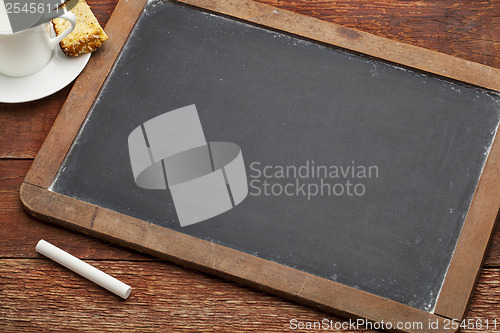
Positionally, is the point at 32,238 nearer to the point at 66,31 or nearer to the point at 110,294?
the point at 110,294

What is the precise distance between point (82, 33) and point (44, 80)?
10 cm

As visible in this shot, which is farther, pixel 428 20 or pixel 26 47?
pixel 428 20

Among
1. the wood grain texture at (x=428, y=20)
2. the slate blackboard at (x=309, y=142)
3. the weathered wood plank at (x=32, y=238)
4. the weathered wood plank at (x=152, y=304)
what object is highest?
the wood grain texture at (x=428, y=20)

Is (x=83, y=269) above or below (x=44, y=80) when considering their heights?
below

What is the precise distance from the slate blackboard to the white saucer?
0.07m

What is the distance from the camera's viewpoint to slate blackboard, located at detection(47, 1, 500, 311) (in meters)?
1.04

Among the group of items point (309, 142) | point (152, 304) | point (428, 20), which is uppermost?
point (428, 20)

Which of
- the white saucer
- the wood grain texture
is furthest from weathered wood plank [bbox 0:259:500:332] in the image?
the wood grain texture

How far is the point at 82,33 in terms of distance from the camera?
1.14 m

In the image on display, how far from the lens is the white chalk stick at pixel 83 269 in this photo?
1.03 metres

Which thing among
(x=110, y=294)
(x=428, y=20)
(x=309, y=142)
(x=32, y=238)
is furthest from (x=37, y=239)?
(x=428, y=20)

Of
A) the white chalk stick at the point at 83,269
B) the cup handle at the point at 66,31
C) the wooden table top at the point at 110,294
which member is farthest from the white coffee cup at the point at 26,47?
the white chalk stick at the point at 83,269

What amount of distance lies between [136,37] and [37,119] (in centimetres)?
22

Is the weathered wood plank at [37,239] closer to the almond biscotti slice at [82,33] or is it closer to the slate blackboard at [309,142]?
the slate blackboard at [309,142]
